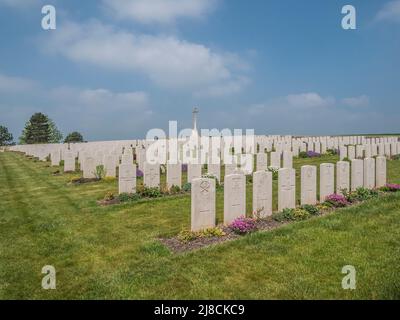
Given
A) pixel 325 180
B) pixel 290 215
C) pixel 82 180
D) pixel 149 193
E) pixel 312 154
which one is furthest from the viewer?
pixel 312 154

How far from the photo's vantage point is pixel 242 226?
7652 millimetres

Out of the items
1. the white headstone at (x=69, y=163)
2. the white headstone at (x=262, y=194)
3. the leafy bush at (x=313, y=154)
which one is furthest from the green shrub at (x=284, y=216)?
the leafy bush at (x=313, y=154)

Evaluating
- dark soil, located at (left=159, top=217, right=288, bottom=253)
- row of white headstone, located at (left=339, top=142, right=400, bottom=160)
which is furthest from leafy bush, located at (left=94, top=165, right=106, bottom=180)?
row of white headstone, located at (left=339, top=142, right=400, bottom=160)

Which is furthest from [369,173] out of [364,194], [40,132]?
[40,132]

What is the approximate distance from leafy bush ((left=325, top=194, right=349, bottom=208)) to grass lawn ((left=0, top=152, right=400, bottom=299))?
0.63 meters

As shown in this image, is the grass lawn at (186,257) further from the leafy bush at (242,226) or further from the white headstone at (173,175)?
the white headstone at (173,175)

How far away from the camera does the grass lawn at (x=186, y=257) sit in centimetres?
499

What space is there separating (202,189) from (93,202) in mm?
5165

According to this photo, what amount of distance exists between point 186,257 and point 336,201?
578 cm

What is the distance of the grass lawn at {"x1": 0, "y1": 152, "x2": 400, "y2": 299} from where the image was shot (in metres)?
4.99

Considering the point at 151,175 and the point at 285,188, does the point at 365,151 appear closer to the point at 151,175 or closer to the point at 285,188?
the point at 285,188

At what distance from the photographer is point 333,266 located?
5688 millimetres
